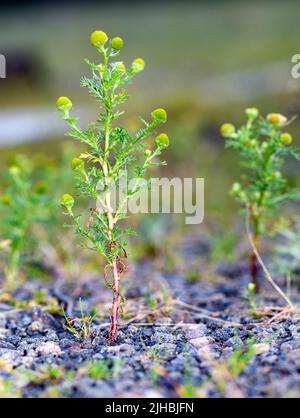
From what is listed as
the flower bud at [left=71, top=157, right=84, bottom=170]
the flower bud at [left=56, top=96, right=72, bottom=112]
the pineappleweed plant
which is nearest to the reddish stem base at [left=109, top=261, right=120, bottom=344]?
the pineappleweed plant

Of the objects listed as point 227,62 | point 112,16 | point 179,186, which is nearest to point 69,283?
point 179,186

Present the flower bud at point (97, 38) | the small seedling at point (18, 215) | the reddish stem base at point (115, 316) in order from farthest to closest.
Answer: the small seedling at point (18, 215)
the reddish stem base at point (115, 316)
the flower bud at point (97, 38)

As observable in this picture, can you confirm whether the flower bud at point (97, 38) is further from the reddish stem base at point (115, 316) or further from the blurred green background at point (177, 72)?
the blurred green background at point (177, 72)

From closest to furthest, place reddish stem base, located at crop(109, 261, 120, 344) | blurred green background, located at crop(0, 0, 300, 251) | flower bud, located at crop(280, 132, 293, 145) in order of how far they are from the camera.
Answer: reddish stem base, located at crop(109, 261, 120, 344) < flower bud, located at crop(280, 132, 293, 145) < blurred green background, located at crop(0, 0, 300, 251)

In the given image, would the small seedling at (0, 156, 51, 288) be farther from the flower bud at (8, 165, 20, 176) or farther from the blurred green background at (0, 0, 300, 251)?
the blurred green background at (0, 0, 300, 251)

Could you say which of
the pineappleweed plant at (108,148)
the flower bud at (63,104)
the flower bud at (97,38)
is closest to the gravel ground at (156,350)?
the pineappleweed plant at (108,148)

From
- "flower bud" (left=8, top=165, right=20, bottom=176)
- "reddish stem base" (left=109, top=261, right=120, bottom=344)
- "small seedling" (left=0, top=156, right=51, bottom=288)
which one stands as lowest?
"reddish stem base" (left=109, top=261, right=120, bottom=344)

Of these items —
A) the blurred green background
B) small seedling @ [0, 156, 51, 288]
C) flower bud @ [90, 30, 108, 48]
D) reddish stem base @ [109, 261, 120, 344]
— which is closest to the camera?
flower bud @ [90, 30, 108, 48]
